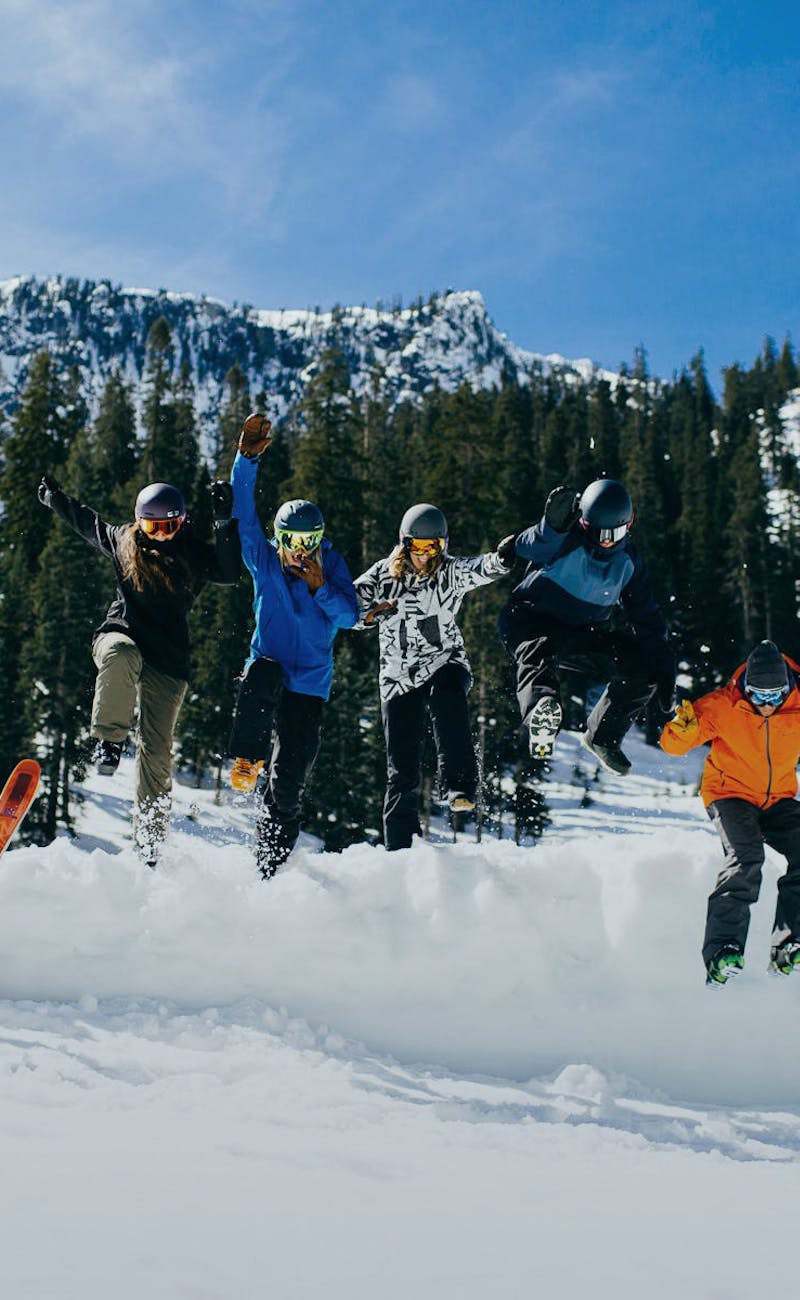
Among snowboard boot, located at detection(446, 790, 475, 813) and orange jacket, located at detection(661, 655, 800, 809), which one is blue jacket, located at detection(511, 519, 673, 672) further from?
snowboard boot, located at detection(446, 790, 475, 813)

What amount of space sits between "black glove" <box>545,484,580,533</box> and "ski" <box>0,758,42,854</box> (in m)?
3.32

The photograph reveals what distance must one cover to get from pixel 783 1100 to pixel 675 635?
2841 mm

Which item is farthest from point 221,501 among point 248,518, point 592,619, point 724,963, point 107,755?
point 724,963

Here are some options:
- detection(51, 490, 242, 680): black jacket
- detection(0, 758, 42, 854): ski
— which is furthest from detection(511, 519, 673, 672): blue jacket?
detection(0, 758, 42, 854): ski

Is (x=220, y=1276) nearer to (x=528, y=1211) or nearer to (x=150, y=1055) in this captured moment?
(x=528, y=1211)

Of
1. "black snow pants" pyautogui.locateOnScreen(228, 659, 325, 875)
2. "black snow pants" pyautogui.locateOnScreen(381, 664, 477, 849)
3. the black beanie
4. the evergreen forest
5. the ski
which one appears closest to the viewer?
the black beanie

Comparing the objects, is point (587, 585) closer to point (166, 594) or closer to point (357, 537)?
point (166, 594)

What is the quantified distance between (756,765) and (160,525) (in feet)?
12.7

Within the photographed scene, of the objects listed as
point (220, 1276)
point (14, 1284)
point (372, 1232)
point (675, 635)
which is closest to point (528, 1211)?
point (372, 1232)

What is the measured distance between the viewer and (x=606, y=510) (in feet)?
18.8

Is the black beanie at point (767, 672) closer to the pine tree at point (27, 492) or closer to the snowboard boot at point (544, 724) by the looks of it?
the snowboard boot at point (544, 724)

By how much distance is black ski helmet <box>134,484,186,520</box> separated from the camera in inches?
229

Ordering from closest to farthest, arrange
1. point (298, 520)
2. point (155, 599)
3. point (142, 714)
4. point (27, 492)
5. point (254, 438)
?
1. point (254, 438)
2. point (298, 520)
3. point (155, 599)
4. point (142, 714)
5. point (27, 492)

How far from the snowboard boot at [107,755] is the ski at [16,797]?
0.37 m
